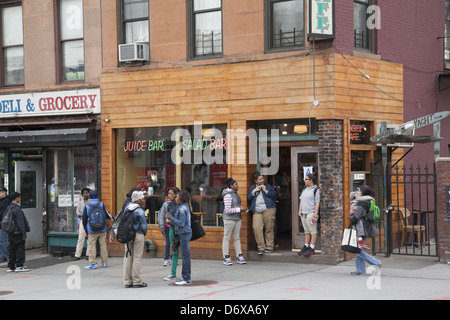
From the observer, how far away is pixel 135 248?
40.1ft

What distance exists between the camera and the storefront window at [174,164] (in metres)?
15.9

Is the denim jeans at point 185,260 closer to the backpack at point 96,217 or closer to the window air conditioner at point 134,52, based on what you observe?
the backpack at point 96,217

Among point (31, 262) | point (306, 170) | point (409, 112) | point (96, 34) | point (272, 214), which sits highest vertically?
point (96, 34)

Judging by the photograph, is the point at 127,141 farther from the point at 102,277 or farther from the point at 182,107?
the point at 102,277

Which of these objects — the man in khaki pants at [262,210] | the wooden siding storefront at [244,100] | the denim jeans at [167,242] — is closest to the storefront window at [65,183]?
the wooden siding storefront at [244,100]

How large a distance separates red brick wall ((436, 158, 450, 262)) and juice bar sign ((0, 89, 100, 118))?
8436 millimetres

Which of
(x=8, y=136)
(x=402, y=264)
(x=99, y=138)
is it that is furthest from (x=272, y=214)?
(x=8, y=136)

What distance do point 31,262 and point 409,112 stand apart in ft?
33.0

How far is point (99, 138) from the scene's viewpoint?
17219 mm

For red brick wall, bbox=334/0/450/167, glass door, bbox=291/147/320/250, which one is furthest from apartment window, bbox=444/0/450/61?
glass door, bbox=291/147/320/250

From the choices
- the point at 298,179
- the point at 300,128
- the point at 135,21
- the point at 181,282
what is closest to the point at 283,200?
the point at 298,179

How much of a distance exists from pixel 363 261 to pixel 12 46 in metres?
11.7

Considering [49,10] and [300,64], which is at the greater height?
[49,10]

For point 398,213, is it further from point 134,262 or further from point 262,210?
point 134,262
